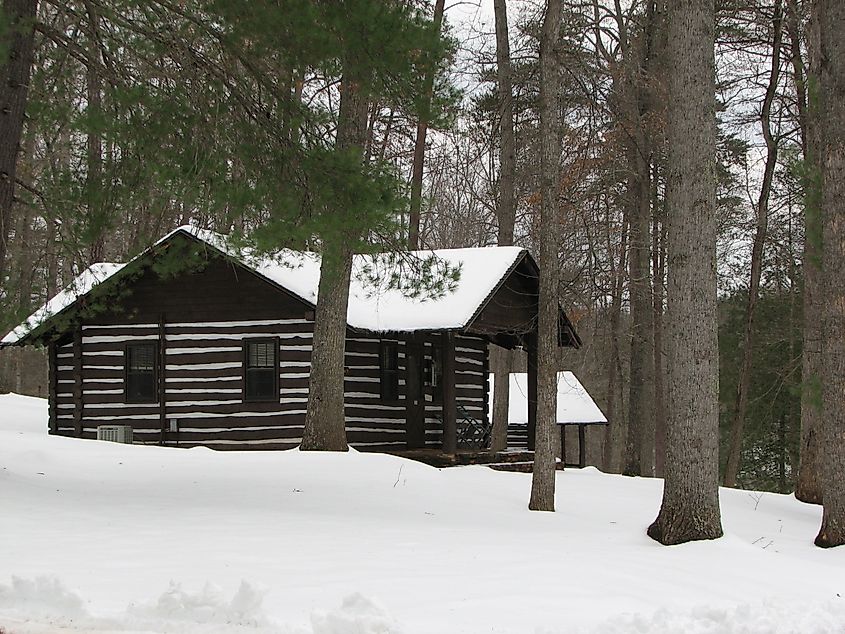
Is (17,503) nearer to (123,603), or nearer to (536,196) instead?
(123,603)

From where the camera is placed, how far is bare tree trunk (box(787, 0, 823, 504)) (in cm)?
1458

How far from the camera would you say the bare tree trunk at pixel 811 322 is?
14.6 m

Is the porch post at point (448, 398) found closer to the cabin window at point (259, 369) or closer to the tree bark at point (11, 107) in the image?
the cabin window at point (259, 369)

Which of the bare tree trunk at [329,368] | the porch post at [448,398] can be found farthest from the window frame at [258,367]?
the bare tree trunk at [329,368]

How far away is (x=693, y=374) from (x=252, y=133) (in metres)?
5.44

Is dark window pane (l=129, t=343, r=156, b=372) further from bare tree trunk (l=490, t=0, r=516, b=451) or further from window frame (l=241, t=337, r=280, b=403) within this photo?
bare tree trunk (l=490, t=0, r=516, b=451)

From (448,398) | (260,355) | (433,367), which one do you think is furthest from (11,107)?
(433,367)

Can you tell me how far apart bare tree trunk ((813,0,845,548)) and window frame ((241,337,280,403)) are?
11.5 m

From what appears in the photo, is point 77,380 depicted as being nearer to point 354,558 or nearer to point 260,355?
point 260,355

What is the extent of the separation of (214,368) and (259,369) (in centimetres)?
97

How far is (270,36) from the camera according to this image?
34.4 ft

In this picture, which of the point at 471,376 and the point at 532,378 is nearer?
the point at 532,378

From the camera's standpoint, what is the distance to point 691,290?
10461 millimetres

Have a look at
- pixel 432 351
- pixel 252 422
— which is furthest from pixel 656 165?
pixel 252 422
